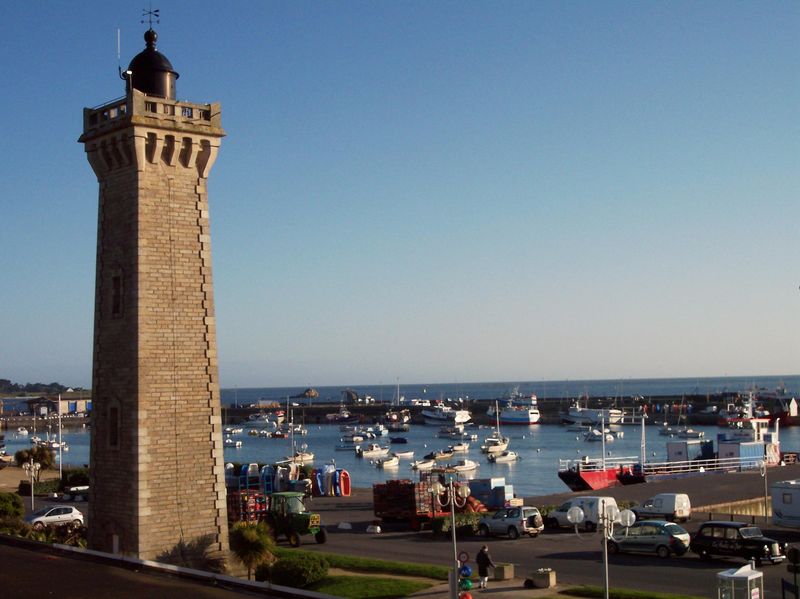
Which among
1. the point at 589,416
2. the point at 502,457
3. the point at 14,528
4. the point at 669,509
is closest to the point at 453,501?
the point at 14,528

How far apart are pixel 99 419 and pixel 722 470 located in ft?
159

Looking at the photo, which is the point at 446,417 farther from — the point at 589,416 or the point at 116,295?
the point at 116,295

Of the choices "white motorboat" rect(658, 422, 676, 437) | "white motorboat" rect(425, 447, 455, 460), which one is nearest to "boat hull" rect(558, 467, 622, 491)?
"white motorboat" rect(425, 447, 455, 460)

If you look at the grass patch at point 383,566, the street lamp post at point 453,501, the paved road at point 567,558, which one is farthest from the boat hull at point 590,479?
the grass patch at point 383,566

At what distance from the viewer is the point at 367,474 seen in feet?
336

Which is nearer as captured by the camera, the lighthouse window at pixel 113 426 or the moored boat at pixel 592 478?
the lighthouse window at pixel 113 426

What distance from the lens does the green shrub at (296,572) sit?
25.7 meters

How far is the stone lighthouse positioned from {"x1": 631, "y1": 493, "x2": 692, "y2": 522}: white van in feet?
65.7

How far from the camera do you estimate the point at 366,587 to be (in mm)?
26328

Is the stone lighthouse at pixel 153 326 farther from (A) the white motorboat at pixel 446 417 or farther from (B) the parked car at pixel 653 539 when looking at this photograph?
(A) the white motorboat at pixel 446 417

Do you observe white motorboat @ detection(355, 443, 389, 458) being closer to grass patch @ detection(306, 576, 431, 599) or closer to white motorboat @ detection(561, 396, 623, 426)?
white motorboat @ detection(561, 396, 623, 426)

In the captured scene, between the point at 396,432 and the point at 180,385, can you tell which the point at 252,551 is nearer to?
the point at 180,385

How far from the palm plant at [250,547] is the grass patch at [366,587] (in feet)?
5.18

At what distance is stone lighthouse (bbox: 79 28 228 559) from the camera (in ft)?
82.0
